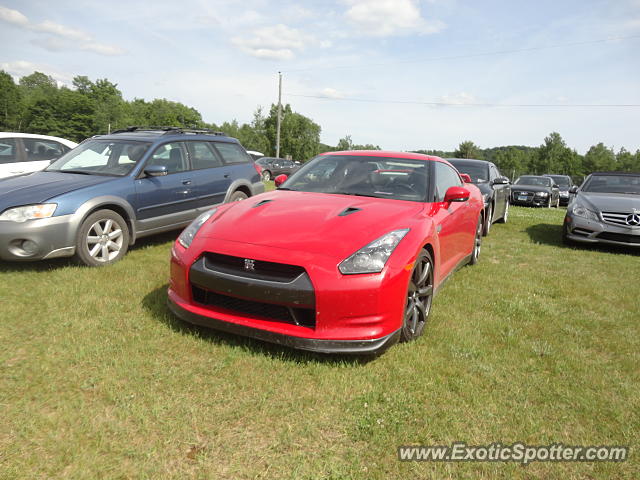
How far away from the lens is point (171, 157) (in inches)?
248

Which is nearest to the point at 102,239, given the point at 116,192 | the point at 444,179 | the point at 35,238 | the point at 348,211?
the point at 116,192

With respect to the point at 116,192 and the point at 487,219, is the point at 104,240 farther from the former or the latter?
the point at 487,219

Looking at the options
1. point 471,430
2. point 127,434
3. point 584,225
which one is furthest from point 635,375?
point 584,225

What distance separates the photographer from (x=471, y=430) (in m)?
2.43

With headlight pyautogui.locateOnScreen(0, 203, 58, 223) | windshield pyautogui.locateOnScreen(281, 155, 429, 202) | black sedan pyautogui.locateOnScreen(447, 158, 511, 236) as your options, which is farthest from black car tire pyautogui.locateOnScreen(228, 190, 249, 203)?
black sedan pyautogui.locateOnScreen(447, 158, 511, 236)

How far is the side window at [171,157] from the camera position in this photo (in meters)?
6.04

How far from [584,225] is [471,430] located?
6752mm

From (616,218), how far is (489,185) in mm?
2284

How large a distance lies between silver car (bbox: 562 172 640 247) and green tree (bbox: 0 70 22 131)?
3388 inches

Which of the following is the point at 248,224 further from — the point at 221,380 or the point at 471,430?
the point at 471,430

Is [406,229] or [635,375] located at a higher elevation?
[406,229]

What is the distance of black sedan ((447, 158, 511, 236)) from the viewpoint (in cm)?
870

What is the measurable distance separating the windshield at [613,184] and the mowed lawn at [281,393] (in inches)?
208

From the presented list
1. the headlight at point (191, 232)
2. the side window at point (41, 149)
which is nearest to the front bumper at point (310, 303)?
the headlight at point (191, 232)
